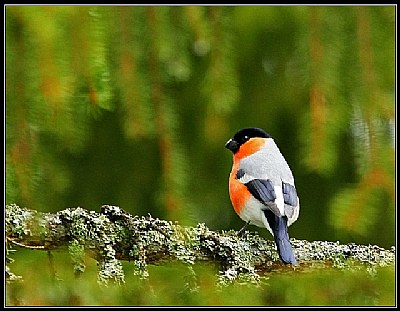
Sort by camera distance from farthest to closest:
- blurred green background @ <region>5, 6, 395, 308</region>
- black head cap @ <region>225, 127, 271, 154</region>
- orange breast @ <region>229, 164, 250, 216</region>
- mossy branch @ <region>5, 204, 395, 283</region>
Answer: black head cap @ <region>225, 127, 271, 154</region> < orange breast @ <region>229, 164, 250, 216</region> < blurred green background @ <region>5, 6, 395, 308</region> < mossy branch @ <region>5, 204, 395, 283</region>

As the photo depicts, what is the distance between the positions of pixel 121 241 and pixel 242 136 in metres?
0.69

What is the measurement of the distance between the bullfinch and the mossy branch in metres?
0.10

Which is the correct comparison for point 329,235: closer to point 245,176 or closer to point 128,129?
point 245,176

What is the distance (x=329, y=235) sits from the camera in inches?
86.6

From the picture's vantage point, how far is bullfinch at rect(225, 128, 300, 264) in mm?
1604

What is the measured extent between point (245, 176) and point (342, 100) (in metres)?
0.32

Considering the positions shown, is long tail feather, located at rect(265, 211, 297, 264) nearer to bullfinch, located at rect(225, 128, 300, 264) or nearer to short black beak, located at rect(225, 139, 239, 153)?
bullfinch, located at rect(225, 128, 300, 264)

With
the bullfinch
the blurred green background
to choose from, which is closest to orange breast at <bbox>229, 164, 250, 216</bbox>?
the bullfinch

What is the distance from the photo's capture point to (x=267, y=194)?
167cm

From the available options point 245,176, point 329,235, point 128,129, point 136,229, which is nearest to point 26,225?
point 136,229

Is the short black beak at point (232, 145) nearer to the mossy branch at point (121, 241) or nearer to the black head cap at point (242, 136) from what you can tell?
the black head cap at point (242, 136)

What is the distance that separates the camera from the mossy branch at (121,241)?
1431 mm

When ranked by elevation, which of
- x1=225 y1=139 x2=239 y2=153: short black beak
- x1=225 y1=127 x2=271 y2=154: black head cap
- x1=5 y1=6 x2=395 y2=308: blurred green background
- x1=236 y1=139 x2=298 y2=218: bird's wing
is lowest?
x1=236 y1=139 x2=298 y2=218: bird's wing

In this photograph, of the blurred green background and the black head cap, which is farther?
the black head cap
